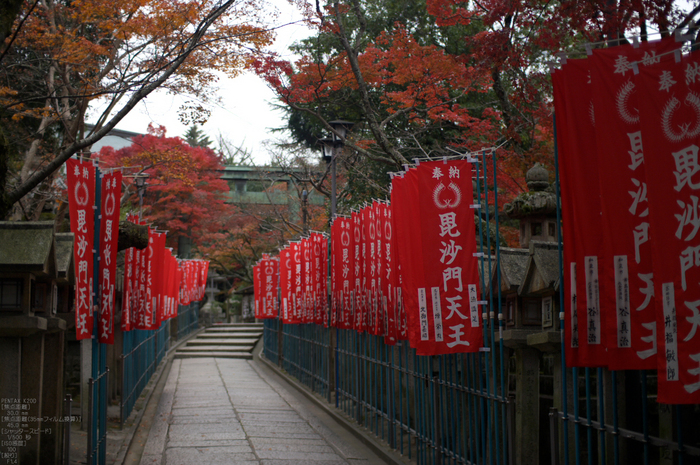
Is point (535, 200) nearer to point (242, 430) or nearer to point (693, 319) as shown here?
point (693, 319)

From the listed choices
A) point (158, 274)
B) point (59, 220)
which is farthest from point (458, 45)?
point (59, 220)

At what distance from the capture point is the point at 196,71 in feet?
44.5

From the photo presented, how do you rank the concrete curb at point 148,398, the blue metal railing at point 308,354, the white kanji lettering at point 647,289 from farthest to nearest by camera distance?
the blue metal railing at point 308,354 → the concrete curb at point 148,398 → the white kanji lettering at point 647,289

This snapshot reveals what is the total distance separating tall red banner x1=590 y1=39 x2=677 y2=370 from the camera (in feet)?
14.2

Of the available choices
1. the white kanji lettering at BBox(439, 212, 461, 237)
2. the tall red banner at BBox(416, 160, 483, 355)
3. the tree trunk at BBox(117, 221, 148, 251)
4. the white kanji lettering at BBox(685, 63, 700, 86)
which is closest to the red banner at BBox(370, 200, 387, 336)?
the tall red banner at BBox(416, 160, 483, 355)

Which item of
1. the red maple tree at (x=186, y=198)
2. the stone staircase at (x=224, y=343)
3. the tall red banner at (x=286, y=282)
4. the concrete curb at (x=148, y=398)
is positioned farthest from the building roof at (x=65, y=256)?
the stone staircase at (x=224, y=343)

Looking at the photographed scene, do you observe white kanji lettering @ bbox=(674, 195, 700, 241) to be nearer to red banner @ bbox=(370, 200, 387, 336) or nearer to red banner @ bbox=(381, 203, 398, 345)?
red banner @ bbox=(381, 203, 398, 345)

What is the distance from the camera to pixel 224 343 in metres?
32.8

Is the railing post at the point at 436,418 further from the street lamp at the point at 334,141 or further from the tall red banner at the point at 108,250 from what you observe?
the street lamp at the point at 334,141

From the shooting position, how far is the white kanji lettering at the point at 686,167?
3.88 m

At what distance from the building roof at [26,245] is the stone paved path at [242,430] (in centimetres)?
498

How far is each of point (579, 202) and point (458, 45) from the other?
16.0 meters

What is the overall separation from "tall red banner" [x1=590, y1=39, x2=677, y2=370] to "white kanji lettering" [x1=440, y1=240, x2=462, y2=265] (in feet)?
9.90

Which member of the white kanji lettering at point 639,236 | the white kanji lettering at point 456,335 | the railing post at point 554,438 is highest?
the white kanji lettering at point 639,236
